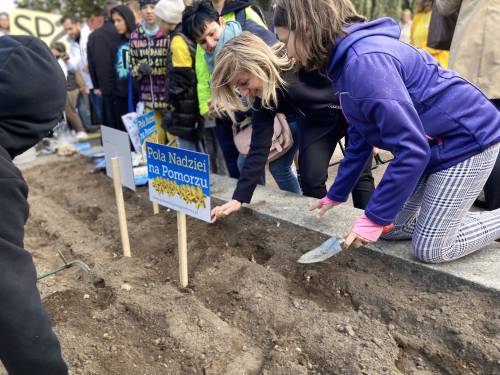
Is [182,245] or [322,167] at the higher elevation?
[322,167]

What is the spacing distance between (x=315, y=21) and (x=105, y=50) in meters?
3.92

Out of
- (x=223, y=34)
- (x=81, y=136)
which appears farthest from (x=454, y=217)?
(x=81, y=136)

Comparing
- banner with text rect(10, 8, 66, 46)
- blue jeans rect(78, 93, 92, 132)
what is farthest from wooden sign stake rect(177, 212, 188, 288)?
banner with text rect(10, 8, 66, 46)

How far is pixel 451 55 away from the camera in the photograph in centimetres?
283

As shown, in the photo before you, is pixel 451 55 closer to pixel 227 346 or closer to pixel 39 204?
pixel 227 346

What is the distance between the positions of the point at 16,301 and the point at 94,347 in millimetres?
926

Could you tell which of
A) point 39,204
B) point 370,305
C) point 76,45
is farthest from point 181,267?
point 76,45

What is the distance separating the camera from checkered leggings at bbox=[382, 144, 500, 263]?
188cm

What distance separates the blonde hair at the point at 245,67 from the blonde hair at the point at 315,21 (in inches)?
19.7

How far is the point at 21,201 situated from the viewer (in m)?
1.10

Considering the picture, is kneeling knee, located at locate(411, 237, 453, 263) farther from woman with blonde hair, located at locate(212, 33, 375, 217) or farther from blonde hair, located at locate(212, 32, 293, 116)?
blonde hair, located at locate(212, 32, 293, 116)

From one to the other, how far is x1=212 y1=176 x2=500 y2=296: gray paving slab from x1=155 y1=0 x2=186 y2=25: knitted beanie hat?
1.60 meters

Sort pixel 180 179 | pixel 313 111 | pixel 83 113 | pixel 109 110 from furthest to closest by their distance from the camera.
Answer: pixel 83 113 < pixel 109 110 < pixel 313 111 < pixel 180 179

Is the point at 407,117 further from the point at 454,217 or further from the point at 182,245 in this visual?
the point at 182,245
